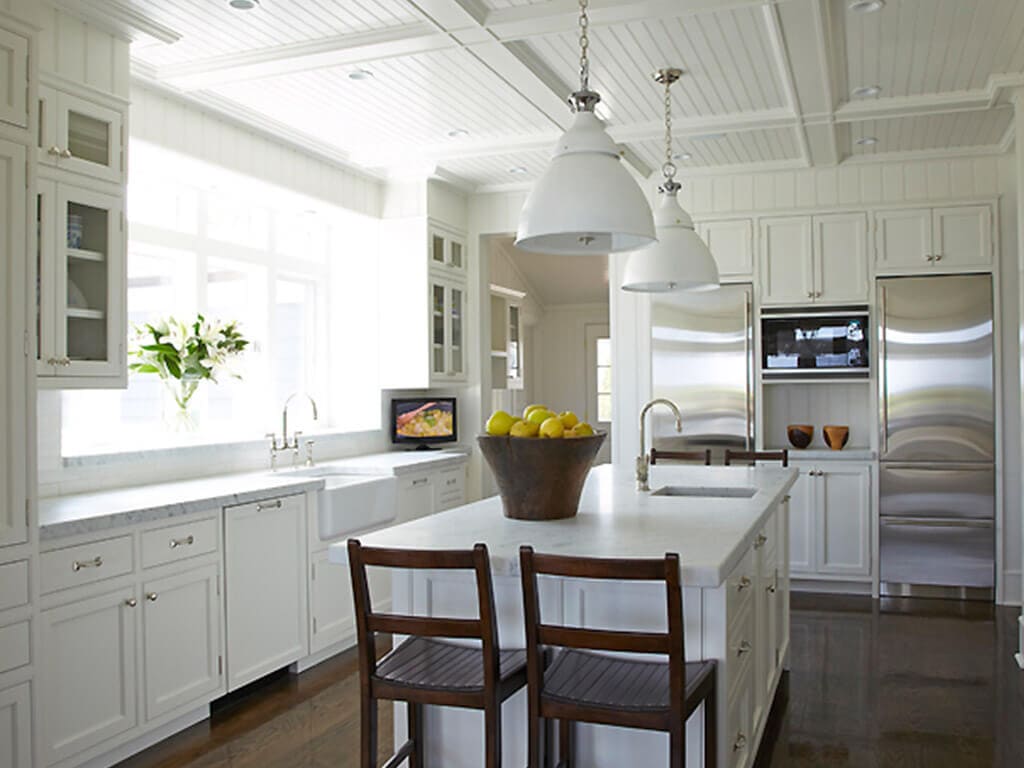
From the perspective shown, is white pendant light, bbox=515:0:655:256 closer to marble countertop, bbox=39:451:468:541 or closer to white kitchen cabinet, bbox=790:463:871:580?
marble countertop, bbox=39:451:468:541

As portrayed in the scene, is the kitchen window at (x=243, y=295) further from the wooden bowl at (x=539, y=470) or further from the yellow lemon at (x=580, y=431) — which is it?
the yellow lemon at (x=580, y=431)

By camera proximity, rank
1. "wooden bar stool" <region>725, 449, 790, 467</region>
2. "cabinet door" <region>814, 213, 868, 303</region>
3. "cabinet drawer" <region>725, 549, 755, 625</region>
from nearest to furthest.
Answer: "cabinet drawer" <region>725, 549, 755, 625</region>
"wooden bar stool" <region>725, 449, 790, 467</region>
"cabinet door" <region>814, 213, 868, 303</region>

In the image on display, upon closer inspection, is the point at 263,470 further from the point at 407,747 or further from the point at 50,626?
the point at 407,747

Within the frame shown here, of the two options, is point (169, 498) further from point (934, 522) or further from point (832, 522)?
point (934, 522)

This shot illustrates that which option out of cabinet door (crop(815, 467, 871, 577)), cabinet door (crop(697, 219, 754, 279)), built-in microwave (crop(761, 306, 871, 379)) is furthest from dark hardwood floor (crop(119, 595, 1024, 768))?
cabinet door (crop(697, 219, 754, 279))

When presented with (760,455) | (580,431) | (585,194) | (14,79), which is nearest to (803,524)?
(760,455)

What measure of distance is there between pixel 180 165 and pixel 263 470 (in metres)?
1.60

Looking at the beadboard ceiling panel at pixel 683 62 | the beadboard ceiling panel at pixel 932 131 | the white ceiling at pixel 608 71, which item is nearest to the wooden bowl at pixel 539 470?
the white ceiling at pixel 608 71

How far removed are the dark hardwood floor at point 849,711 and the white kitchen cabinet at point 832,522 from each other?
0.79 metres

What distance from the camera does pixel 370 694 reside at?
2.20 meters

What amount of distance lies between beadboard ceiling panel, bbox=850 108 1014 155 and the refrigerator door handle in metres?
2.21

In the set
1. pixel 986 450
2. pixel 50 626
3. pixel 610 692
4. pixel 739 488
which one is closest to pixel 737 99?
pixel 739 488

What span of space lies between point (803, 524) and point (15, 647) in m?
4.44

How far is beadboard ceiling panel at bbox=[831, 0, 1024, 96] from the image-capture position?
137 inches
